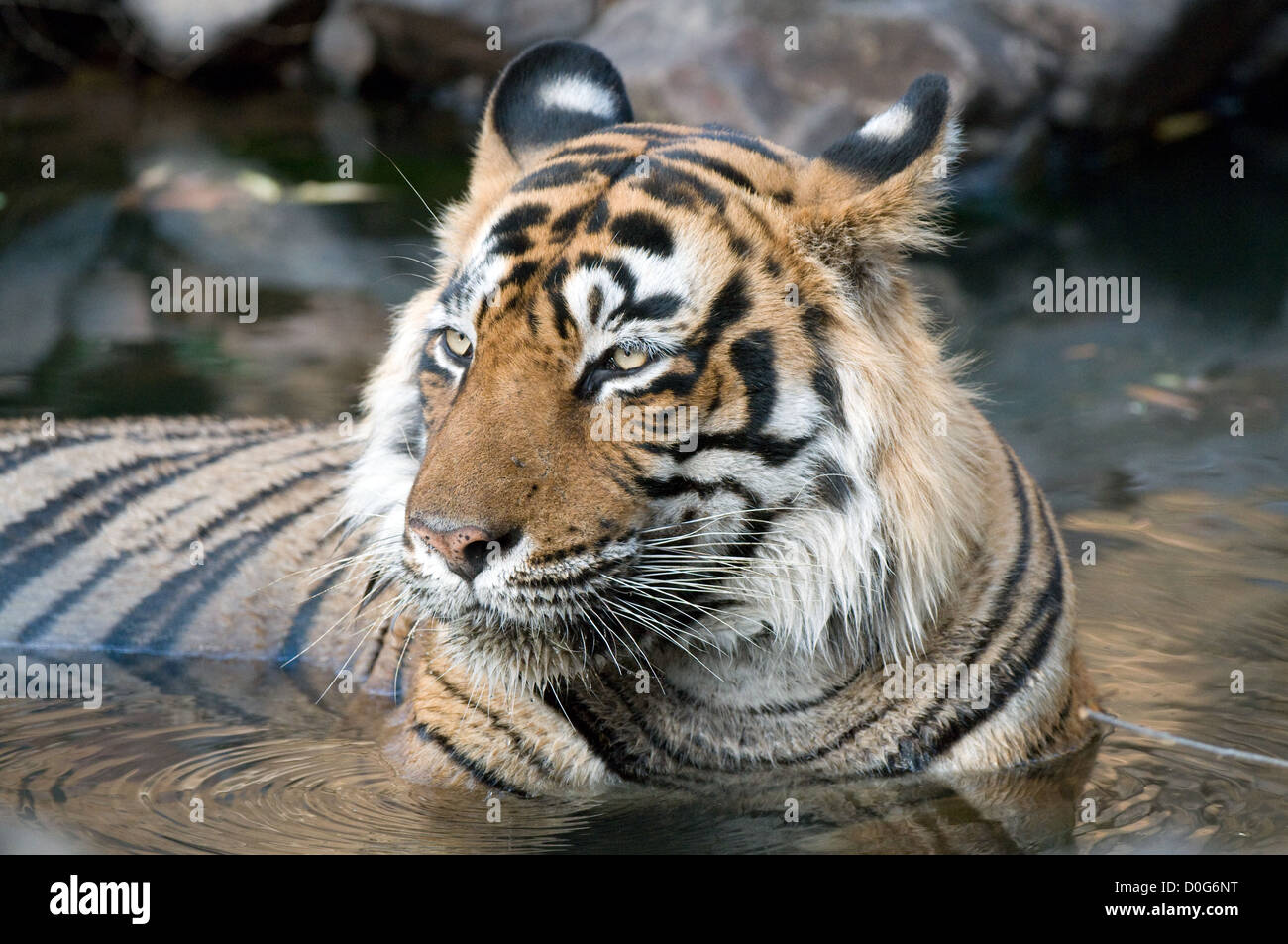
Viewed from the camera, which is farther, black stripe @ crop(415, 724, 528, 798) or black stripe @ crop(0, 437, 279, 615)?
black stripe @ crop(0, 437, 279, 615)

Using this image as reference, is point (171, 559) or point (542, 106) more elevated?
point (542, 106)

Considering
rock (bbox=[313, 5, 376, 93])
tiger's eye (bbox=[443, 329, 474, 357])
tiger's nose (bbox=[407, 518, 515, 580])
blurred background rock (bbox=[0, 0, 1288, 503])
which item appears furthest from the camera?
rock (bbox=[313, 5, 376, 93])

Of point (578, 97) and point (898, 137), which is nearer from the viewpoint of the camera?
point (898, 137)

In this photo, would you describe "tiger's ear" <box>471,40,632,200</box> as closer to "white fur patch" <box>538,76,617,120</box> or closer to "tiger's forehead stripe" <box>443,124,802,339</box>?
"white fur patch" <box>538,76,617,120</box>

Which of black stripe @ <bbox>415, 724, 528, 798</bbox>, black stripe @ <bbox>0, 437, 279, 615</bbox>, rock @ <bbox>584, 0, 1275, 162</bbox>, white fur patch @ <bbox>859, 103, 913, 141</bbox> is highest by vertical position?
rock @ <bbox>584, 0, 1275, 162</bbox>

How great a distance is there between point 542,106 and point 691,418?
3.42ft

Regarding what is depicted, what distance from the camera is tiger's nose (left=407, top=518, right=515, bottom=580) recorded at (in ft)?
8.03

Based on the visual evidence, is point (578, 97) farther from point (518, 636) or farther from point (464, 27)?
point (464, 27)

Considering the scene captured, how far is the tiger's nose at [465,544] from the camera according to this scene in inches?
96.3

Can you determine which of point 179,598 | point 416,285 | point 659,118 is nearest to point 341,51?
point 659,118

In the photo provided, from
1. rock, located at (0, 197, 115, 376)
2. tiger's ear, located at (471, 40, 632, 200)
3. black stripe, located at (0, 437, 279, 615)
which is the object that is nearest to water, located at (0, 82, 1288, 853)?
rock, located at (0, 197, 115, 376)

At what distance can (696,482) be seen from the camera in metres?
2.68

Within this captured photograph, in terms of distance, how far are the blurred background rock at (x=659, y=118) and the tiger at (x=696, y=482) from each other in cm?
231

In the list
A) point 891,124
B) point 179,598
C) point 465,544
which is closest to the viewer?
point 465,544
